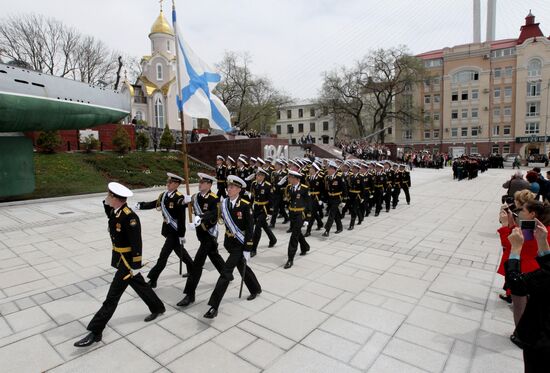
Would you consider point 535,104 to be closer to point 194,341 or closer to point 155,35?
point 155,35

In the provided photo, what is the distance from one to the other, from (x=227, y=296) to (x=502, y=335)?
3.54 meters

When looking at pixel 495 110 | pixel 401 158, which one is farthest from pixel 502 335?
pixel 495 110

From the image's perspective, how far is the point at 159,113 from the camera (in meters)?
40.1

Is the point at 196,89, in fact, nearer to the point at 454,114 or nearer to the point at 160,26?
the point at 160,26

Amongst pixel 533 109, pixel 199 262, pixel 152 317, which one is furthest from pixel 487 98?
pixel 152 317

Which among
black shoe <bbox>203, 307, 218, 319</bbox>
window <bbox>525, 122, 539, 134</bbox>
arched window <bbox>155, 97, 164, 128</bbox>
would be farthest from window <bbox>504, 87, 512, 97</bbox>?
black shoe <bbox>203, 307, 218, 319</bbox>

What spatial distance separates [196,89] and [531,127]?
5882 centimetres

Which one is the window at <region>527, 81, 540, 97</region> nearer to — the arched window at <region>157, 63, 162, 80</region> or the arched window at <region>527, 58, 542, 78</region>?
the arched window at <region>527, 58, 542, 78</region>

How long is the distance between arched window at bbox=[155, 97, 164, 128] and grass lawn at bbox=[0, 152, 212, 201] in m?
16.6

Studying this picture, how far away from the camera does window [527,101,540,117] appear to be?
50.2 meters

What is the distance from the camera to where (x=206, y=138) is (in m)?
27.2

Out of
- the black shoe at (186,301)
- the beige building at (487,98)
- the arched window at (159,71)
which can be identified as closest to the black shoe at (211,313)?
the black shoe at (186,301)

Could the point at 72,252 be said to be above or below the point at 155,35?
below

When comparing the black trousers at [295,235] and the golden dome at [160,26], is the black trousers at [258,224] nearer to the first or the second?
the black trousers at [295,235]
